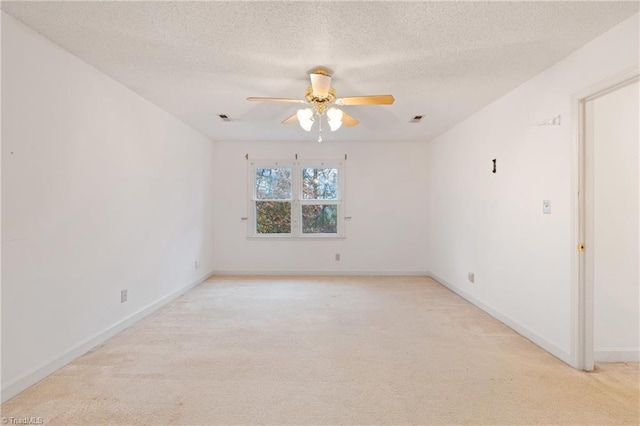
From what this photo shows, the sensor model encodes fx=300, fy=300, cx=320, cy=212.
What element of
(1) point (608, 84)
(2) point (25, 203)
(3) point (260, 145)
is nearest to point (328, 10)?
(1) point (608, 84)

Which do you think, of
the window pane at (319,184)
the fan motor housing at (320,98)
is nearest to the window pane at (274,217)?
the window pane at (319,184)

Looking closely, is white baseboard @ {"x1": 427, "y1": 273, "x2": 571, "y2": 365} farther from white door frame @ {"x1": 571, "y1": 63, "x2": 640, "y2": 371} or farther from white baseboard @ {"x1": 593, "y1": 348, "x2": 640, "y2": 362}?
white baseboard @ {"x1": 593, "y1": 348, "x2": 640, "y2": 362}

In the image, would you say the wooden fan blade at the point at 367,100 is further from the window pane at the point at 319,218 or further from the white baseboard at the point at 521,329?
the window pane at the point at 319,218

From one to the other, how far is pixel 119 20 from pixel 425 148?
4608 mm

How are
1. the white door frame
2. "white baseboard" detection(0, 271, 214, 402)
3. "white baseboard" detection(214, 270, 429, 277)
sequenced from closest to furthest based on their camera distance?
1. "white baseboard" detection(0, 271, 214, 402)
2. the white door frame
3. "white baseboard" detection(214, 270, 429, 277)

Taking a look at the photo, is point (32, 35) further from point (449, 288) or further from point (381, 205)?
point (449, 288)

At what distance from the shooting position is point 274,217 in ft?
17.4

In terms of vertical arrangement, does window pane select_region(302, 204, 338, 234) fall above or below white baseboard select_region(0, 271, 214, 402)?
above

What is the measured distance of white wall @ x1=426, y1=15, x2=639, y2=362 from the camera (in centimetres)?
219

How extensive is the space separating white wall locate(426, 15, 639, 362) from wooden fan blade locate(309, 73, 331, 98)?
71.0 inches

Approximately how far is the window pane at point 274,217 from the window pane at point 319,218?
0.99ft

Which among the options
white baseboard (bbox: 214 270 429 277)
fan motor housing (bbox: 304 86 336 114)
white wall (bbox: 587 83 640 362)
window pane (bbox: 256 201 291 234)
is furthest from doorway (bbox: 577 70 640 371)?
window pane (bbox: 256 201 291 234)

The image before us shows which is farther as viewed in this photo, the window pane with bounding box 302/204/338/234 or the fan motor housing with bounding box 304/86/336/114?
the window pane with bounding box 302/204/338/234

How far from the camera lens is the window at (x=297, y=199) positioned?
17.4 feet
